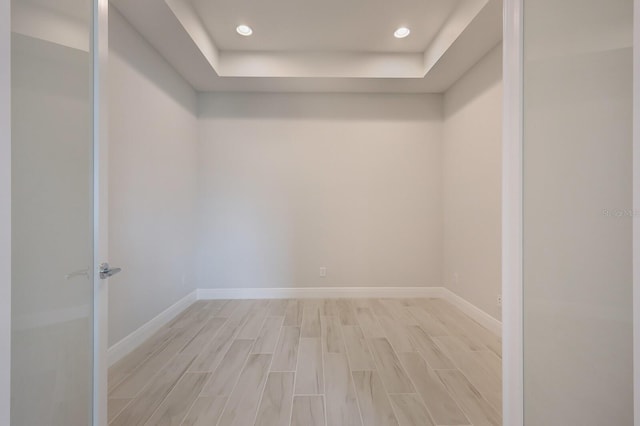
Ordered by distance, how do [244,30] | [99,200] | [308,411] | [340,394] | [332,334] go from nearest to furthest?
[99,200] < [308,411] < [340,394] < [332,334] < [244,30]

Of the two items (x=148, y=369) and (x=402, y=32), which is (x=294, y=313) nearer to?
(x=148, y=369)

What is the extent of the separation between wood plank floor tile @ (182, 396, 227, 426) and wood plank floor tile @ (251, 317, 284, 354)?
0.60 meters

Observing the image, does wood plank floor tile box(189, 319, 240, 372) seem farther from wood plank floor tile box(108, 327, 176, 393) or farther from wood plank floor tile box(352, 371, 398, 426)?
wood plank floor tile box(352, 371, 398, 426)

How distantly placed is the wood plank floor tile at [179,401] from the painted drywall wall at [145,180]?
72 cm

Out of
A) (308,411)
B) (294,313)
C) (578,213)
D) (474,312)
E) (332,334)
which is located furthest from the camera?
(294,313)

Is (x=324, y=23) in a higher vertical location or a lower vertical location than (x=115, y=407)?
higher

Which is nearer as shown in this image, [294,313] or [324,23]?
[324,23]

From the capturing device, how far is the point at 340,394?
172 cm

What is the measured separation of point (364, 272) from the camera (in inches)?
144

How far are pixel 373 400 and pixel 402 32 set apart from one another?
127 inches

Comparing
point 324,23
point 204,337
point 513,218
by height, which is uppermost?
point 324,23

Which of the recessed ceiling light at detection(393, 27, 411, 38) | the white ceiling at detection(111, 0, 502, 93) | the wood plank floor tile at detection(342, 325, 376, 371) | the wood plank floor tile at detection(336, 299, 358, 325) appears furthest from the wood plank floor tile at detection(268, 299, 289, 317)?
the recessed ceiling light at detection(393, 27, 411, 38)

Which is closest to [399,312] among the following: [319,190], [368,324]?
[368,324]

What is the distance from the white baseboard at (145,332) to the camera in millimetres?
2078
